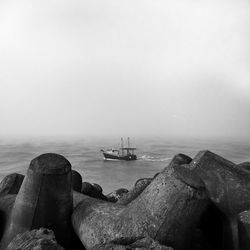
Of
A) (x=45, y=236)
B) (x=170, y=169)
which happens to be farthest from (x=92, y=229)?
→ (x=170, y=169)

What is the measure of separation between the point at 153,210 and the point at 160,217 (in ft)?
0.33

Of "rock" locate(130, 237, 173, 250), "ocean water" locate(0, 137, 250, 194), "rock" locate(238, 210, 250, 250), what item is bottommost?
"ocean water" locate(0, 137, 250, 194)

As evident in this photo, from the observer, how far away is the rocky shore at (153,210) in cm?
269

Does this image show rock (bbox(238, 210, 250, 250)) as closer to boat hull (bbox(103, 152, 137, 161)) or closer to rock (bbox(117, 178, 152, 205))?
rock (bbox(117, 178, 152, 205))

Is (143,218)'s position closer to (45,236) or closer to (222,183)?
(45,236)

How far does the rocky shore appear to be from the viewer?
269 cm

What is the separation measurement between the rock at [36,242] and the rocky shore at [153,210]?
0.11 m

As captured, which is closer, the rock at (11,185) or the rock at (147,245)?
the rock at (147,245)

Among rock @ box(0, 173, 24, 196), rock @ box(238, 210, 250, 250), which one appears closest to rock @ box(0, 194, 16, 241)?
rock @ box(0, 173, 24, 196)

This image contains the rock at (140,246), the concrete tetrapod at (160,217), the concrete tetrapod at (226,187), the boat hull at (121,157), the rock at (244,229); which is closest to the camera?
the rock at (140,246)

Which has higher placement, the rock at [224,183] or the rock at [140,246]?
the rock at [224,183]

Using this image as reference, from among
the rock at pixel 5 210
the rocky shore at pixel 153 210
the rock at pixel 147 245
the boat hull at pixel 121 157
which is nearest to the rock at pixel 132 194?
the rocky shore at pixel 153 210

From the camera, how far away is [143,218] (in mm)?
2809

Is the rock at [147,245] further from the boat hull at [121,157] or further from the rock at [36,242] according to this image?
the boat hull at [121,157]
